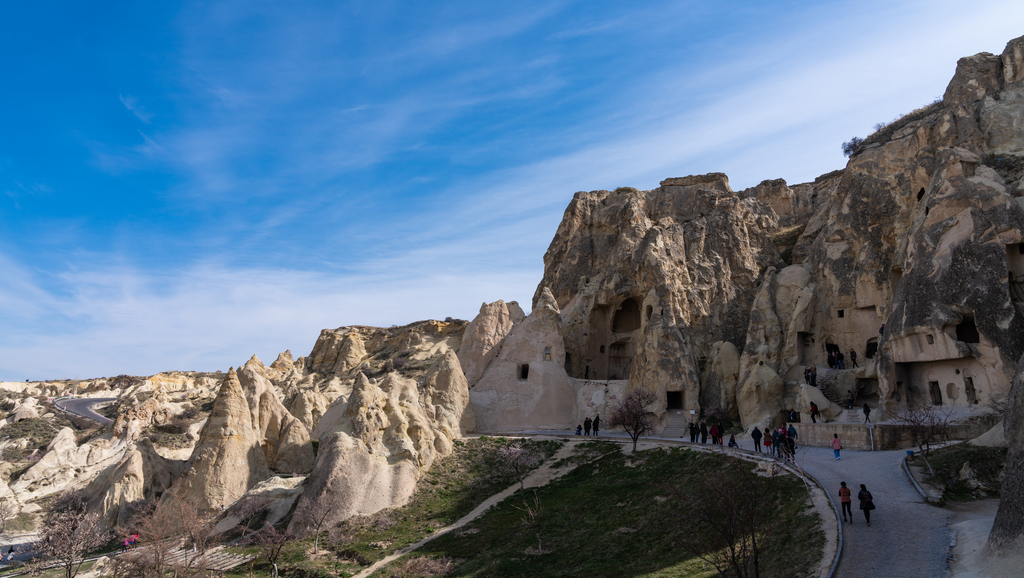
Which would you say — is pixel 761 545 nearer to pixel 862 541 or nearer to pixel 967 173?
pixel 862 541

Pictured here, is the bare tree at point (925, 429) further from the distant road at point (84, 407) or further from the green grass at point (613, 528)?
the distant road at point (84, 407)

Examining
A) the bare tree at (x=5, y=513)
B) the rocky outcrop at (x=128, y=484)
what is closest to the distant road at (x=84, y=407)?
the bare tree at (x=5, y=513)

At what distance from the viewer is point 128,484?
1185 inches

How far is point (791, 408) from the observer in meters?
34.5

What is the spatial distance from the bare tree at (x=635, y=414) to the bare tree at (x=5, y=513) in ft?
112

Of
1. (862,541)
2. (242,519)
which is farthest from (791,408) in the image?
(242,519)

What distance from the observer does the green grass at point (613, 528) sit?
1684 centimetres

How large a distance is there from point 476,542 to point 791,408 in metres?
20.3

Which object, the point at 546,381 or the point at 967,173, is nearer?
the point at 967,173

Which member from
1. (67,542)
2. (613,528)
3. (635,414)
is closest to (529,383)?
(635,414)

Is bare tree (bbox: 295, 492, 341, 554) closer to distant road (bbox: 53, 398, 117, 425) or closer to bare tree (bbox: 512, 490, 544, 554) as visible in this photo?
bare tree (bbox: 512, 490, 544, 554)

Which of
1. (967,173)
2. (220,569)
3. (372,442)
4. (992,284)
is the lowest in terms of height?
(220,569)

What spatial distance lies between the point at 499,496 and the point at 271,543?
11.2 meters

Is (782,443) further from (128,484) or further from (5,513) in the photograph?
(5,513)
